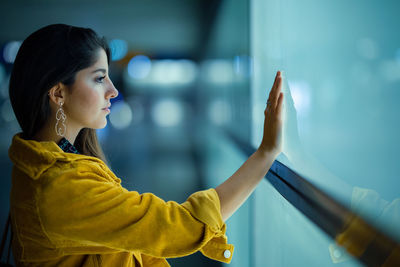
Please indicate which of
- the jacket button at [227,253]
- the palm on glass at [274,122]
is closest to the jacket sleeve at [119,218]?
the jacket button at [227,253]

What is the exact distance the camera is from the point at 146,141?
390 centimetres

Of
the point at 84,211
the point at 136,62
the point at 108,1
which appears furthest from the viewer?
the point at 136,62

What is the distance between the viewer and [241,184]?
85 cm

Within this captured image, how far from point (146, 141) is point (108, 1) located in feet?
4.89

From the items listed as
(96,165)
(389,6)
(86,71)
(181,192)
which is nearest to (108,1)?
(181,192)

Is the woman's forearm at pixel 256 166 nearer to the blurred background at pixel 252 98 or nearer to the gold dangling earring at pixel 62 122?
the blurred background at pixel 252 98

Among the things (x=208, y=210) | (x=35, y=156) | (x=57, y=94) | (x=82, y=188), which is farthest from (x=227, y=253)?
(x=57, y=94)

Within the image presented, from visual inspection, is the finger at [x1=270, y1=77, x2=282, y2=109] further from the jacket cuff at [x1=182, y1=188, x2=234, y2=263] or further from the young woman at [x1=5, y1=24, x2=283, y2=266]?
the jacket cuff at [x1=182, y1=188, x2=234, y2=263]

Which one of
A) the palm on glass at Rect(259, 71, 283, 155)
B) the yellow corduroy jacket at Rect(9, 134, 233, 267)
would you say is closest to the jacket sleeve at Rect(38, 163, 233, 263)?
the yellow corduroy jacket at Rect(9, 134, 233, 267)

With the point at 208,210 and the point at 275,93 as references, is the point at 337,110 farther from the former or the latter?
the point at 208,210

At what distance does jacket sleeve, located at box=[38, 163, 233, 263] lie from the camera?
0.76 m

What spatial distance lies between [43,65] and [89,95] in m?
0.14

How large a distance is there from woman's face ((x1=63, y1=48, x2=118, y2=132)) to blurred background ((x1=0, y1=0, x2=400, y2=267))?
0.53 m

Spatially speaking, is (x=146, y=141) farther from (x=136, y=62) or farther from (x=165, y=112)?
(x=136, y=62)
